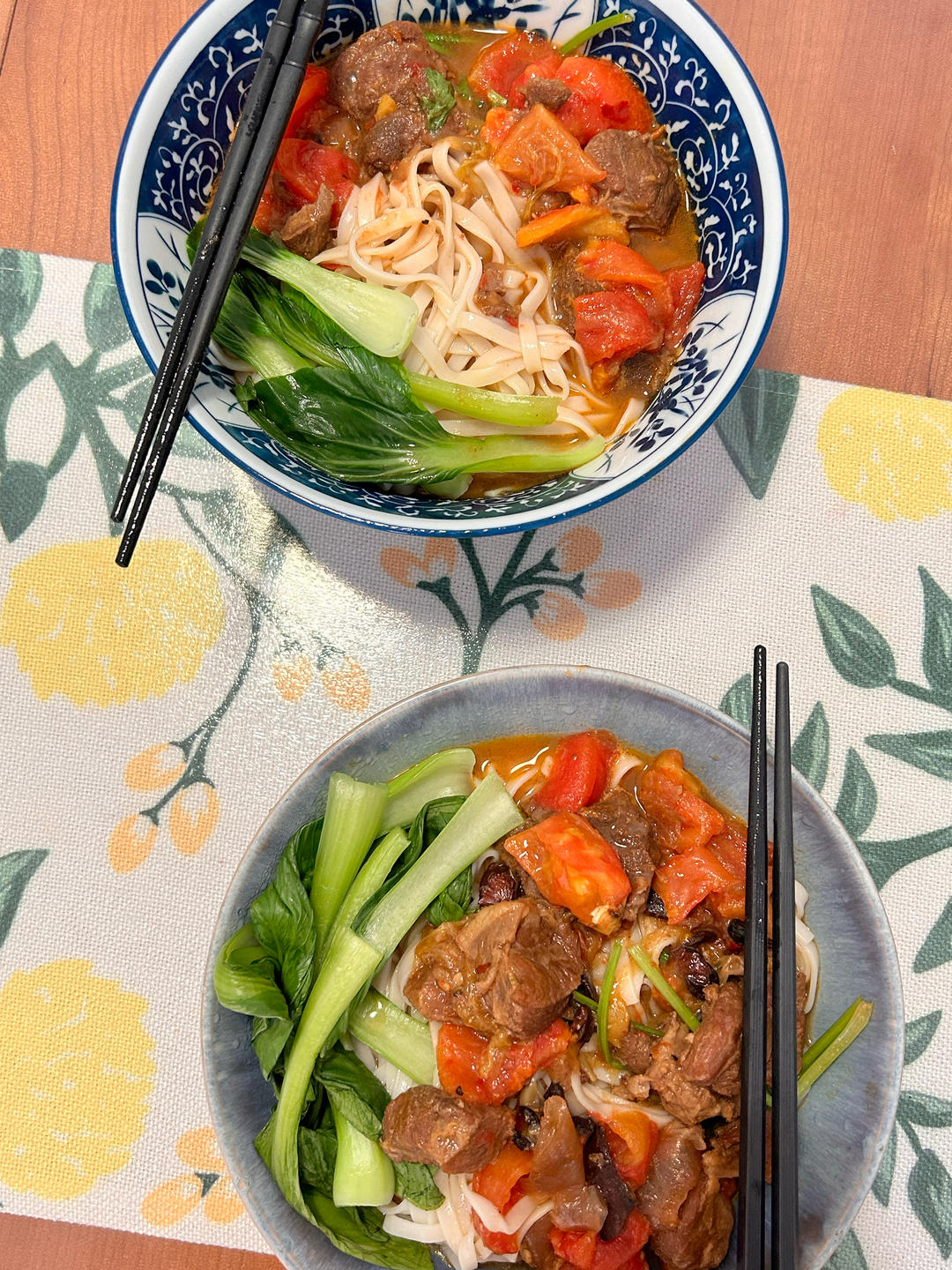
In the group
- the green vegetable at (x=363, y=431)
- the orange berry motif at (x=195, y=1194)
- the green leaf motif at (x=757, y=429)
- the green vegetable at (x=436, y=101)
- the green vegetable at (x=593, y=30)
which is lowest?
the orange berry motif at (x=195, y=1194)

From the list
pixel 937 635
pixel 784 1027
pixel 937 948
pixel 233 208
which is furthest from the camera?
pixel 937 635

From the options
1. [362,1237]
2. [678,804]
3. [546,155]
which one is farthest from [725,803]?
[546,155]

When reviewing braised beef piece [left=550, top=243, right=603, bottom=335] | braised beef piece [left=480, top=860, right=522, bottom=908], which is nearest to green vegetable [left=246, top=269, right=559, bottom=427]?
braised beef piece [left=550, top=243, right=603, bottom=335]

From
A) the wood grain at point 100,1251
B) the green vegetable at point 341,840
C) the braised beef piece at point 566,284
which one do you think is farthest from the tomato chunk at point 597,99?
the wood grain at point 100,1251

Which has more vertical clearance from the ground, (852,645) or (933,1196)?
(852,645)

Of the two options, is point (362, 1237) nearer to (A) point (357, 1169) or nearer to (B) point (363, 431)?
(A) point (357, 1169)

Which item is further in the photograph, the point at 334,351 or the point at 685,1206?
the point at 334,351

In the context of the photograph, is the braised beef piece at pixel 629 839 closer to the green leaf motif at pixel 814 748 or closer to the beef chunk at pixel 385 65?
the green leaf motif at pixel 814 748

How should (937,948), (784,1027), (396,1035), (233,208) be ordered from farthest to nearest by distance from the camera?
(937,948)
(396,1035)
(233,208)
(784,1027)
